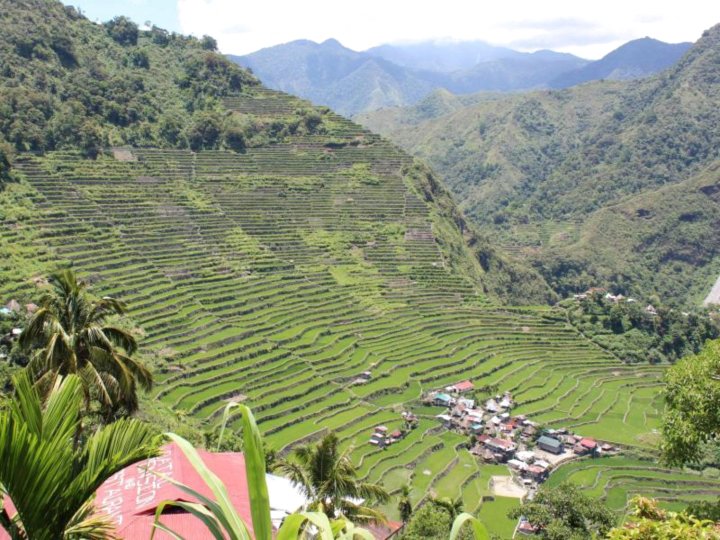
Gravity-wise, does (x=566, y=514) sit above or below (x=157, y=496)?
below

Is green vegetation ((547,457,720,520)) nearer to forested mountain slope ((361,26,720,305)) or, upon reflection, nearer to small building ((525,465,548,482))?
small building ((525,465,548,482))

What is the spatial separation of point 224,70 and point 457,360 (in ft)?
175

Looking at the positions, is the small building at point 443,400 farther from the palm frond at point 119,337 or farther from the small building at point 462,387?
the palm frond at point 119,337

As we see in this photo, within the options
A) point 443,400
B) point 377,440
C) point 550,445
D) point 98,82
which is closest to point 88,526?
point 377,440

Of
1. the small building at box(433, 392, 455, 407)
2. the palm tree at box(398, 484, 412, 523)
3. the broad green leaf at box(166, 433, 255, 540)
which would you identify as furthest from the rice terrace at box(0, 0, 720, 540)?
the palm tree at box(398, 484, 412, 523)

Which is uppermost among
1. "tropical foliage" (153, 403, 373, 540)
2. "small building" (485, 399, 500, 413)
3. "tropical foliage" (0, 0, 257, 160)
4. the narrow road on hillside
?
"tropical foliage" (0, 0, 257, 160)

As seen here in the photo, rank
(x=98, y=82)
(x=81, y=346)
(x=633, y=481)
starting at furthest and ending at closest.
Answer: (x=98, y=82) < (x=633, y=481) < (x=81, y=346)

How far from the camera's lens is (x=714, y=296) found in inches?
3492

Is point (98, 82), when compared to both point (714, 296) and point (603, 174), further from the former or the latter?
point (603, 174)

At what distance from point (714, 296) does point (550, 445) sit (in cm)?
6973

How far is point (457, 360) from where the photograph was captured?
1624 inches

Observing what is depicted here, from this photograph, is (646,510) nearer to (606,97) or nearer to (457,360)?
(457,360)

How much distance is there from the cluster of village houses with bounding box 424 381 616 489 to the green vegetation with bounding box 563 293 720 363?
21320 millimetres

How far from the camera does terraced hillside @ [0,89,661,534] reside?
31844 mm
